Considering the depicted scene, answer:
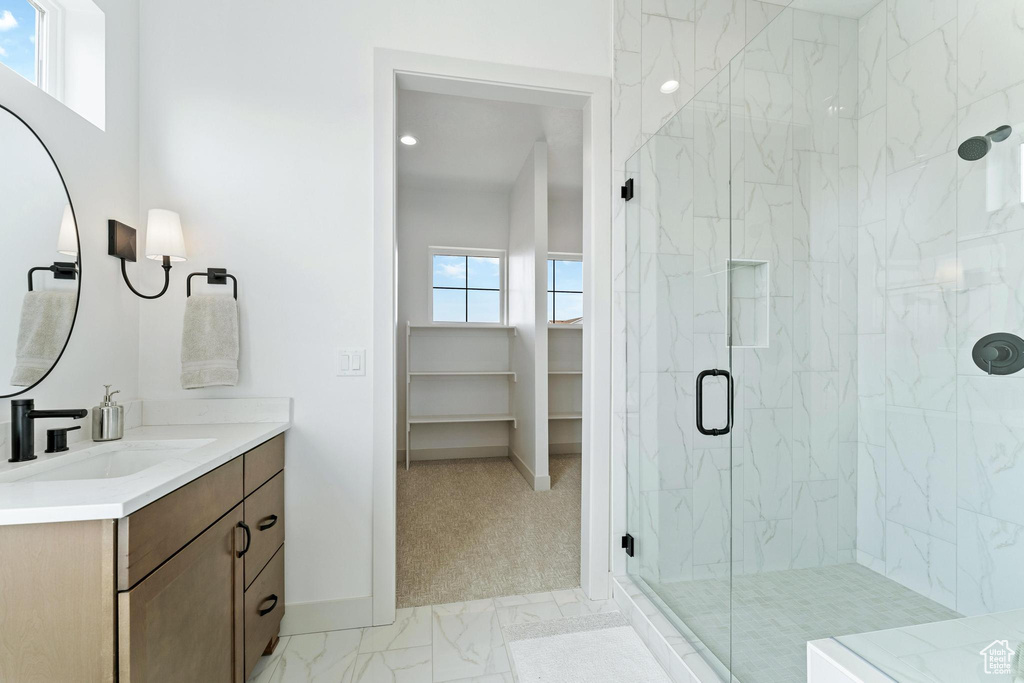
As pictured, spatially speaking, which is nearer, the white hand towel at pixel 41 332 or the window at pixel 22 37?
the white hand towel at pixel 41 332

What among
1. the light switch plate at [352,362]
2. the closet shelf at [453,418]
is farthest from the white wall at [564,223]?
the light switch plate at [352,362]

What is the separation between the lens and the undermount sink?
3.76 ft

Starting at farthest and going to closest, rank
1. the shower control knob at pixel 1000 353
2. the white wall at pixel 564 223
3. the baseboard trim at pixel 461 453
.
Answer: the white wall at pixel 564 223 < the baseboard trim at pixel 461 453 < the shower control knob at pixel 1000 353

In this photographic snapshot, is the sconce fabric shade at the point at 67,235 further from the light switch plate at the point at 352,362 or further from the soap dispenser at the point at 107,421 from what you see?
the light switch plate at the point at 352,362

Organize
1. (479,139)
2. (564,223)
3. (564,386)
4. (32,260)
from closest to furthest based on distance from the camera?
(32,260), (479,139), (564,386), (564,223)

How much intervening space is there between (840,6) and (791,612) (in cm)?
189

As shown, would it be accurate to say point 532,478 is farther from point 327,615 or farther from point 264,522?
point 264,522

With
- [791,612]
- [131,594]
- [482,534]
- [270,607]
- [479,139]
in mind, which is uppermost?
[479,139]

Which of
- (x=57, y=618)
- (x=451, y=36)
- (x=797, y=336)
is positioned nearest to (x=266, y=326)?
(x=57, y=618)

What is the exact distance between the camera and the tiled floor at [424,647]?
5.14 ft

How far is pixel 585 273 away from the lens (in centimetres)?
216

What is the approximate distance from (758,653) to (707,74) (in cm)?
234

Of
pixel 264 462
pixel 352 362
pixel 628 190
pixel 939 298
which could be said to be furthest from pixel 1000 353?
pixel 264 462

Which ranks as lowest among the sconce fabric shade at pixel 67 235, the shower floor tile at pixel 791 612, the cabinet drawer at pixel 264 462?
the shower floor tile at pixel 791 612
